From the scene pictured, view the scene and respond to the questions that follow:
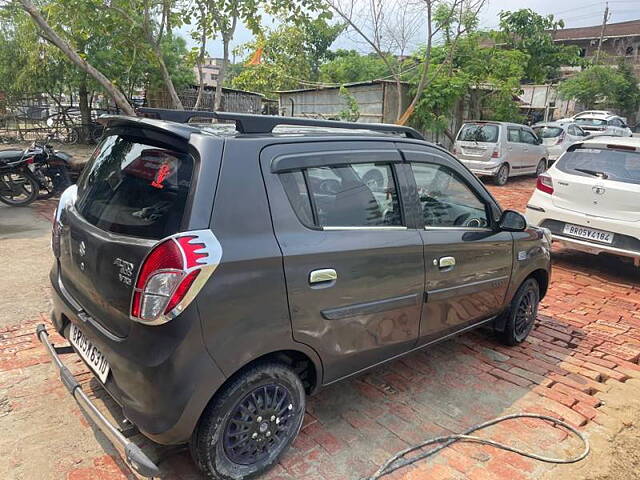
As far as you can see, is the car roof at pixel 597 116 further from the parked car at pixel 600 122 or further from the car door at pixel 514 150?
the car door at pixel 514 150

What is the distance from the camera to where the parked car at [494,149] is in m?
12.6

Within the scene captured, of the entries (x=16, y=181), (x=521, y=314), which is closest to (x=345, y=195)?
(x=521, y=314)

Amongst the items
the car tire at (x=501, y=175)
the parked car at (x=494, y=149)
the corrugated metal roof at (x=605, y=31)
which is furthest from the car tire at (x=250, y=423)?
the corrugated metal roof at (x=605, y=31)

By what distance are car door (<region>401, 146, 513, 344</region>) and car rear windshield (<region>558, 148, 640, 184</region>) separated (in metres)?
2.92

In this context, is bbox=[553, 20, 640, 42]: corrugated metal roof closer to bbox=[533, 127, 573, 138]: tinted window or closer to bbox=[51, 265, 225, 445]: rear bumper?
bbox=[533, 127, 573, 138]: tinted window

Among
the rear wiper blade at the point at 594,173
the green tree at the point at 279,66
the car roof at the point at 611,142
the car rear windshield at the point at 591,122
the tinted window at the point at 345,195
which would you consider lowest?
the rear wiper blade at the point at 594,173

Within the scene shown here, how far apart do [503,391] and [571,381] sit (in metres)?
0.64

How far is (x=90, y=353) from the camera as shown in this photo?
2.40 m

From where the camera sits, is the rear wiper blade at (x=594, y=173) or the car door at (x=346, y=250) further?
the rear wiper blade at (x=594, y=173)

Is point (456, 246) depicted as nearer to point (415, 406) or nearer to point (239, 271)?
point (415, 406)

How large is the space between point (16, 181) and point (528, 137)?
12.9 m

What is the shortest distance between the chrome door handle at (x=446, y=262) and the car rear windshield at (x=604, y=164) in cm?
366

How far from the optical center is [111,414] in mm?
2758

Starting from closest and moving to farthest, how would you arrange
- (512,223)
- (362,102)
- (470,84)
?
(512,223), (470,84), (362,102)
